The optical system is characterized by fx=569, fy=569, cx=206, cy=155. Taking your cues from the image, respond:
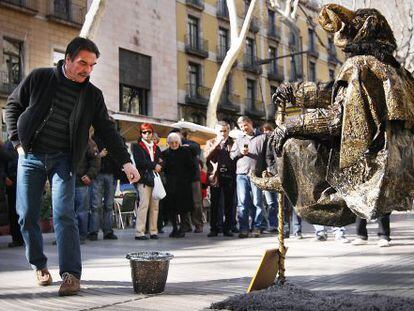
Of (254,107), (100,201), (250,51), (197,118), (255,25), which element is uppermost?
(255,25)

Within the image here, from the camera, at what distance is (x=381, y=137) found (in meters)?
2.89

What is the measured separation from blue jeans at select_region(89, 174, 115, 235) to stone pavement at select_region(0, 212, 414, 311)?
0.84m

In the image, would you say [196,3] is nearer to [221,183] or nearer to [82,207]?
[221,183]

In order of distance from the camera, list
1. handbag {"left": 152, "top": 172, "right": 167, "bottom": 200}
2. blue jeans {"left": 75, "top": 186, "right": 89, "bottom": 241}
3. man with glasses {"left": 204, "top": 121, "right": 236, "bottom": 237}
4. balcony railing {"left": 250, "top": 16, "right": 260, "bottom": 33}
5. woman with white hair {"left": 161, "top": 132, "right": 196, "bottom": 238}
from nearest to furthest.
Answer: blue jeans {"left": 75, "top": 186, "right": 89, "bottom": 241}
handbag {"left": 152, "top": 172, "right": 167, "bottom": 200}
man with glasses {"left": 204, "top": 121, "right": 236, "bottom": 237}
woman with white hair {"left": 161, "top": 132, "right": 196, "bottom": 238}
balcony railing {"left": 250, "top": 16, "right": 260, "bottom": 33}

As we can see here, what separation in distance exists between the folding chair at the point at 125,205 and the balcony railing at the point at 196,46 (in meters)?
21.5

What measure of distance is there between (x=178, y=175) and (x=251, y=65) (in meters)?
30.6

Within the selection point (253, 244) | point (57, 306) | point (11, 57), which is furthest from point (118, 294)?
point (11, 57)

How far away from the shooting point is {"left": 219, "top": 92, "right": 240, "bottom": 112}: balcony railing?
3631cm

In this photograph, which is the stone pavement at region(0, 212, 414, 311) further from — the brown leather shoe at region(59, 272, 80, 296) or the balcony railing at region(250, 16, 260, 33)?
the balcony railing at region(250, 16, 260, 33)

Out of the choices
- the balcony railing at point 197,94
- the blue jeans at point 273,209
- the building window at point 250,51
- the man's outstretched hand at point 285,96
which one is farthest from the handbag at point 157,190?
A: the building window at point 250,51

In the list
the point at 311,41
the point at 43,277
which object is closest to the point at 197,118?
the point at 311,41

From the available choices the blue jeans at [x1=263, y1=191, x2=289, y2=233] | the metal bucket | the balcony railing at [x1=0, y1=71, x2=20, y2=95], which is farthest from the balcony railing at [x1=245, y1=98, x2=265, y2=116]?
the metal bucket

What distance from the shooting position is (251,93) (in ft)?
133

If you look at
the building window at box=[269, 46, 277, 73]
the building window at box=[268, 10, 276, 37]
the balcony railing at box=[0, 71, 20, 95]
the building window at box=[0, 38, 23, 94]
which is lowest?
the balcony railing at box=[0, 71, 20, 95]
